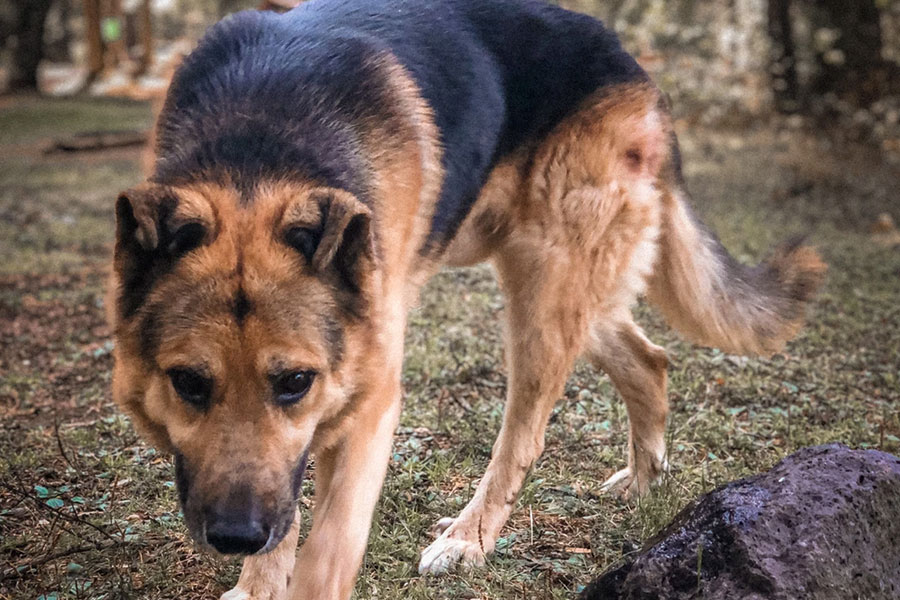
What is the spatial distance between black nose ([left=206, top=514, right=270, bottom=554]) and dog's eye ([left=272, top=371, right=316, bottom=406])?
0.33m

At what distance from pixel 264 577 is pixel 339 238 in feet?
4.23

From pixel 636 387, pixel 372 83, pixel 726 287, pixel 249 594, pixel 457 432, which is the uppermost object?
pixel 372 83

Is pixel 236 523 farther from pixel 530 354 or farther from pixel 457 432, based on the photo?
pixel 457 432

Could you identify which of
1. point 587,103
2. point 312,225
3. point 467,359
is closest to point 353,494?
point 312,225

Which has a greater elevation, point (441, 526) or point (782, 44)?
point (441, 526)

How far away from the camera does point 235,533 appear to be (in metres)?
2.36

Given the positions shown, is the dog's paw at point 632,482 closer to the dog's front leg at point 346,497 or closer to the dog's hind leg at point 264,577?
the dog's front leg at point 346,497

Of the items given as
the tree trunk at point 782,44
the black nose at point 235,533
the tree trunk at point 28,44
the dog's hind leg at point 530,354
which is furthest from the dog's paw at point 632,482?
the tree trunk at point 28,44

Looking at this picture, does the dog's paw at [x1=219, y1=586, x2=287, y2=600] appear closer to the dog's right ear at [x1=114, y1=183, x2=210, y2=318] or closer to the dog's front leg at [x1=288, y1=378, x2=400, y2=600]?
the dog's front leg at [x1=288, y1=378, x2=400, y2=600]

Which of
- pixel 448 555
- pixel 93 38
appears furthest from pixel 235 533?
pixel 93 38

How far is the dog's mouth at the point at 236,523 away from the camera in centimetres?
236

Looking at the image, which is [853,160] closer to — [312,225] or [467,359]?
[467,359]

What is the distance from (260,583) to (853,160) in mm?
9693

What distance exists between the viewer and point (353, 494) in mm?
2893
